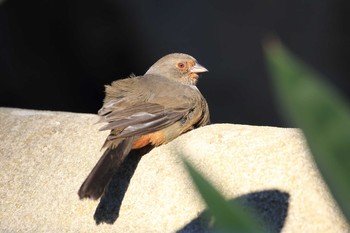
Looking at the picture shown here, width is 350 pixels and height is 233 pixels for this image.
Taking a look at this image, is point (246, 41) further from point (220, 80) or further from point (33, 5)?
point (33, 5)

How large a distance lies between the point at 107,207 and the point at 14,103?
6932 mm

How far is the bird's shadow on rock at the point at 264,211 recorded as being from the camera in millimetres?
3609

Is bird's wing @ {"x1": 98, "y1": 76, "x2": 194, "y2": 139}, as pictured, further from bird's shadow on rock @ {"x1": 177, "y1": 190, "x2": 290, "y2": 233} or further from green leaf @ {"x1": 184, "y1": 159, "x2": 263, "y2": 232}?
green leaf @ {"x1": 184, "y1": 159, "x2": 263, "y2": 232}

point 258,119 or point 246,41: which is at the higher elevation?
point 246,41

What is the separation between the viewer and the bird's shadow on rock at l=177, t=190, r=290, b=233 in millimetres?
3609

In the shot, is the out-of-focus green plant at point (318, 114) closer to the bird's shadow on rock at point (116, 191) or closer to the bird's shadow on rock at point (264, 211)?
the bird's shadow on rock at point (264, 211)

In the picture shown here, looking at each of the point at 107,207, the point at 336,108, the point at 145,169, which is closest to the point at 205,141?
the point at 145,169

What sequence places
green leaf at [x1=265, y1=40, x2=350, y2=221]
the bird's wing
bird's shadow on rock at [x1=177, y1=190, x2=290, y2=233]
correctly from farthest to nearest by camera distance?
the bird's wing → bird's shadow on rock at [x1=177, y1=190, x2=290, y2=233] → green leaf at [x1=265, y1=40, x2=350, y2=221]

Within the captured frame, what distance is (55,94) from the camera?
11.1 m

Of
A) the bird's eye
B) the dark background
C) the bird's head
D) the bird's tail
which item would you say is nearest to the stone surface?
the bird's tail

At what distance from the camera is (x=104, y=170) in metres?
4.00

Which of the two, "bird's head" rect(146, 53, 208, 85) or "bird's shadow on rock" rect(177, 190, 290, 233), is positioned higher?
"bird's shadow on rock" rect(177, 190, 290, 233)

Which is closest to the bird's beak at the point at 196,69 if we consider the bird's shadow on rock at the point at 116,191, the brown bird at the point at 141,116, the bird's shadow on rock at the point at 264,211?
the brown bird at the point at 141,116

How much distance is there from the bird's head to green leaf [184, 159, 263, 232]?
434 cm
